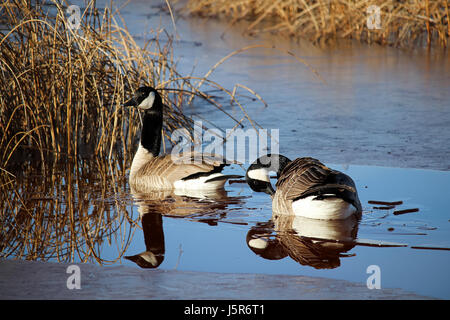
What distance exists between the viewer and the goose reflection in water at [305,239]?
5.23 meters

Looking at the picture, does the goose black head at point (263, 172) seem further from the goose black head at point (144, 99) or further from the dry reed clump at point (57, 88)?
the dry reed clump at point (57, 88)

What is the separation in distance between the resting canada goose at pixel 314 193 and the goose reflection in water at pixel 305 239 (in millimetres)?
82

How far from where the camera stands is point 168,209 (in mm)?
6605

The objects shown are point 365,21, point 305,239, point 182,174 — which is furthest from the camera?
point 365,21

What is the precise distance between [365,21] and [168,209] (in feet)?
31.5

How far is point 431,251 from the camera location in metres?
5.31

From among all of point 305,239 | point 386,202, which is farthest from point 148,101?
point 305,239

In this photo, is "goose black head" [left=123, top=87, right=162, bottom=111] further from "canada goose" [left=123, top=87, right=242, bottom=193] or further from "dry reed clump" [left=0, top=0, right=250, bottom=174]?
"canada goose" [left=123, top=87, right=242, bottom=193]

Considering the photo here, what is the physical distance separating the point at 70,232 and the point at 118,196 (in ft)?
4.12

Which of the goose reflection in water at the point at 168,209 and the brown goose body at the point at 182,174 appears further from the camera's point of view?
the brown goose body at the point at 182,174

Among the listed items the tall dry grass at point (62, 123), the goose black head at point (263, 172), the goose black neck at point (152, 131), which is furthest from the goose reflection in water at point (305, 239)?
the goose black neck at point (152, 131)

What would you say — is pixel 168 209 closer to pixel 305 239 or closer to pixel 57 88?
pixel 305 239

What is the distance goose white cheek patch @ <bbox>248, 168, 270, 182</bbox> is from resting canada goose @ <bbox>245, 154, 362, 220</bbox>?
211mm

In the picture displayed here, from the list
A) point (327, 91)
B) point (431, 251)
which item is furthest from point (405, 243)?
point (327, 91)
